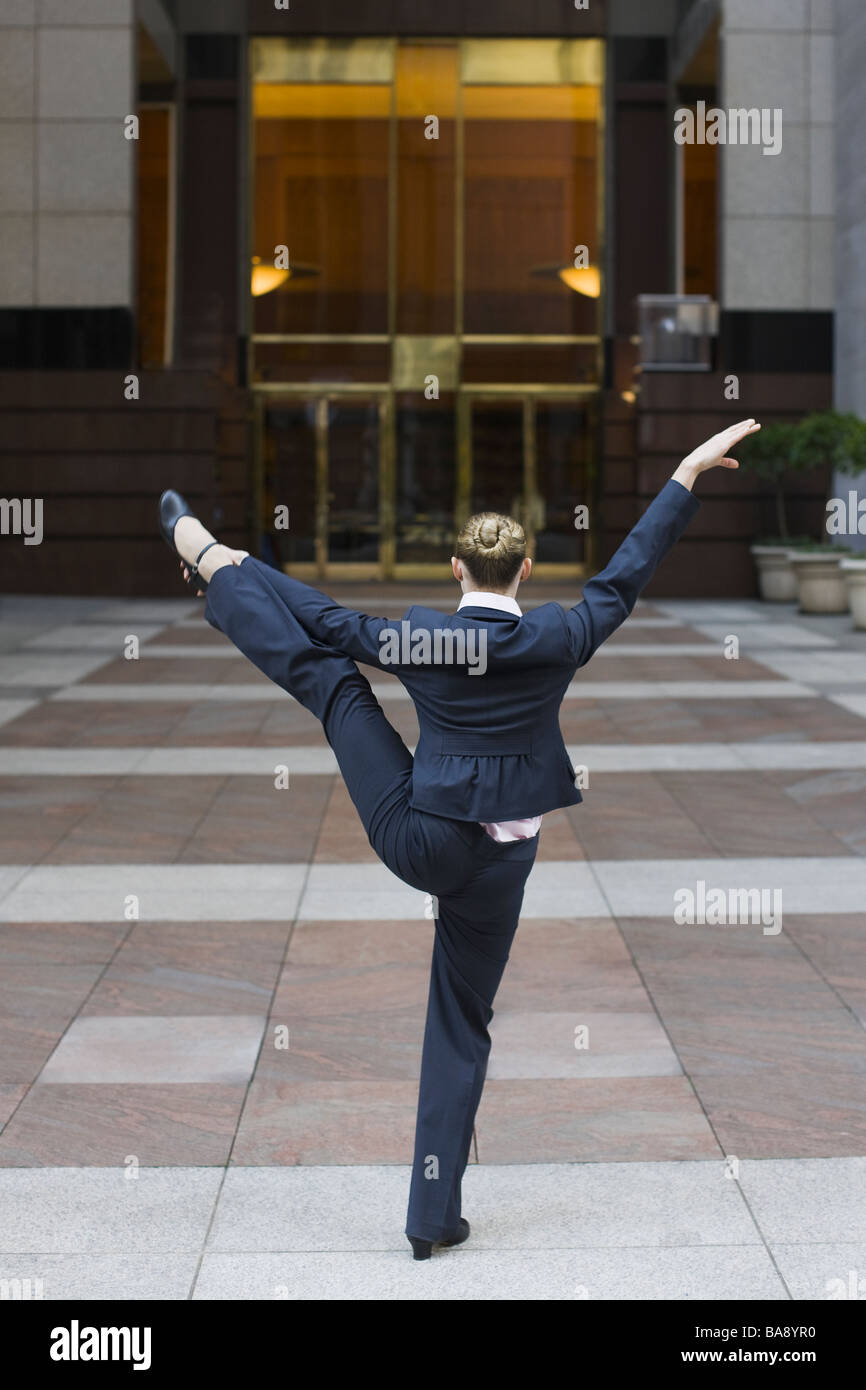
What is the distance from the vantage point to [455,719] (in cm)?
366

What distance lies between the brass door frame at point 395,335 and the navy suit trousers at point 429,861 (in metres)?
26.7

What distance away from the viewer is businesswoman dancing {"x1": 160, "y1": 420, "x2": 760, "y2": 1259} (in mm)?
3641

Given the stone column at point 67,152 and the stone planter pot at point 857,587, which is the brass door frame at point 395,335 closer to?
the stone column at point 67,152

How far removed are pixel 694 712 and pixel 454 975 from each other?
1018 centimetres

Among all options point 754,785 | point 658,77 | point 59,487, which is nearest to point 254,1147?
point 754,785

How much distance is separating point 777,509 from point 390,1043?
918 inches

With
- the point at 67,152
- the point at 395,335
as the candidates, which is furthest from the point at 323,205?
the point at 67,152

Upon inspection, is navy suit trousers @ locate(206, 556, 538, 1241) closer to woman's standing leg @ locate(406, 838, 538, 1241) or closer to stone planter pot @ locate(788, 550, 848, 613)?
woman's standing leg @ locate(406, 838, 538, 1241)

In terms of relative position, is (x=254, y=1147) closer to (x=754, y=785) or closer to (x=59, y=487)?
(x=754, y=785)

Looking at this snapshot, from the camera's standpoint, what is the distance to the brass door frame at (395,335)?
100.0ft

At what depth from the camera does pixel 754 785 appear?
33.9 ft

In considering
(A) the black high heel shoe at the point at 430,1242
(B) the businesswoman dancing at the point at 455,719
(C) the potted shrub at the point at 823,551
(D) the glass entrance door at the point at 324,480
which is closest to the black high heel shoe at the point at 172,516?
(B) the businesswoman dancing at the point at 455,719

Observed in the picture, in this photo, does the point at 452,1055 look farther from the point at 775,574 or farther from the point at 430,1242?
the point at 775,574

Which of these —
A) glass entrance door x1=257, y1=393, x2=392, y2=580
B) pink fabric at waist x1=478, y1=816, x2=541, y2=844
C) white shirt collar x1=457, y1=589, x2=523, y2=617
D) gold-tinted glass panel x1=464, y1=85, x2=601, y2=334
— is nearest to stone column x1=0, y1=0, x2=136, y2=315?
glass entrance door x1=257, y1=393, x2=392, y2=580
